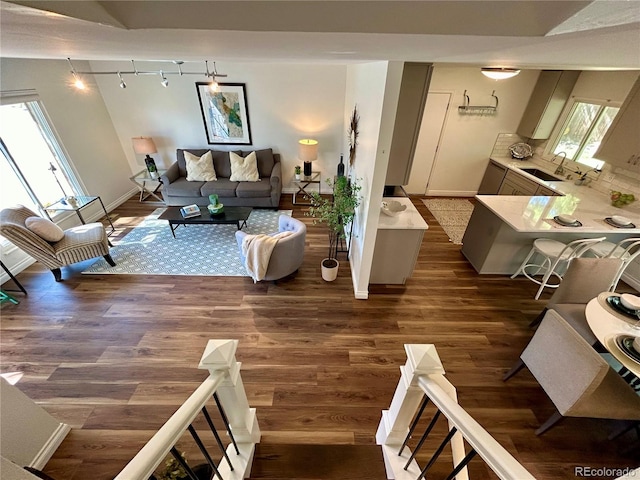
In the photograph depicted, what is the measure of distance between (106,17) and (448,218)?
4.76m

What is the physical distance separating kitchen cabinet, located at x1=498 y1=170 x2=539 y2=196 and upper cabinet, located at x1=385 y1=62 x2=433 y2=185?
259 centimetres

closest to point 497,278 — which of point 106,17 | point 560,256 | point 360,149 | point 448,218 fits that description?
point 560,256

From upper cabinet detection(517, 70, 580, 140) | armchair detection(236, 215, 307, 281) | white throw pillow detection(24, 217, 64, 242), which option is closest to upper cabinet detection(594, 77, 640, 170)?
upper cabinet detection(517, 70, 580, 140)

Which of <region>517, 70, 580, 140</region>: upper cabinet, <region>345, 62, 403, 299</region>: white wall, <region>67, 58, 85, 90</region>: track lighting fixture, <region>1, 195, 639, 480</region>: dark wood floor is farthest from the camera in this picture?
<region>517, 70, 580, 140</region>: upper cabinet

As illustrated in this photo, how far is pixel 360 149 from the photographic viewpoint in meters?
2.90

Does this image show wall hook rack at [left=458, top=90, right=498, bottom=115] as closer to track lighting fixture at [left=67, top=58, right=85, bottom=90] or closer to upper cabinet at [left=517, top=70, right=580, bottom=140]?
upper cabinet at [left=517, top=70, right=580, bottom=140]

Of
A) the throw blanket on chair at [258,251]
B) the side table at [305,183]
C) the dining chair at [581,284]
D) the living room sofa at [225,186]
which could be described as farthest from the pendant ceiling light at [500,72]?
the living room sofa at [225,186]

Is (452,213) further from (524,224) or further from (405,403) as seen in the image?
(405,403)

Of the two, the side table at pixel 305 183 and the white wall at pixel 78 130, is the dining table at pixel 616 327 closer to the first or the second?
the side table at pixel 305 183

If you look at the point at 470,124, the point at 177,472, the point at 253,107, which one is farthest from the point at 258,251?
the point at 470,124

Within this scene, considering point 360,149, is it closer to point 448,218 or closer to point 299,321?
point 299,321

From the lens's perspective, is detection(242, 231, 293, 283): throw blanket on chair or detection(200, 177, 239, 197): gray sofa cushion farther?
detection(200, 177, 239, 197): gray sofa cushion

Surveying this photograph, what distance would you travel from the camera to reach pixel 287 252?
2768mm

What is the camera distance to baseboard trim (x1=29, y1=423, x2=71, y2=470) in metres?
1.58
